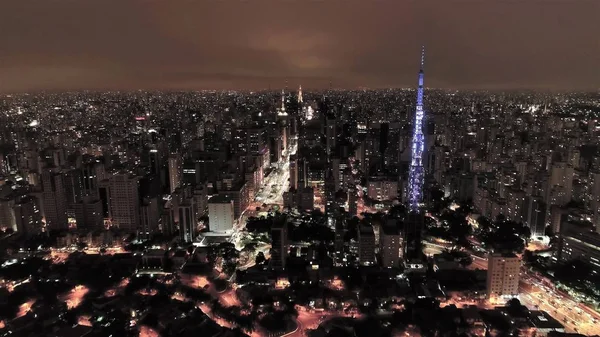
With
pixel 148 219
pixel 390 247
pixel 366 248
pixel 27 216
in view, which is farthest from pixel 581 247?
pixel 27 216

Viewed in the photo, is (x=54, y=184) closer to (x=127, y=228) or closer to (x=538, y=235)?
(x=127, y=228)

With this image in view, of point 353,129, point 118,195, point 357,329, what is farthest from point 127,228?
point 353,129

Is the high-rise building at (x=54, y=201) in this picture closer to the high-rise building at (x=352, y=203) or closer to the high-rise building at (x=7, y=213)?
the high-rise building at (x=7, y=213)

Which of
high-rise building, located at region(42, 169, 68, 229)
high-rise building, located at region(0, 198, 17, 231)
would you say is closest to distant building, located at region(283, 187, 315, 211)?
high-rise building, located at region(42, 169, 68, 229)

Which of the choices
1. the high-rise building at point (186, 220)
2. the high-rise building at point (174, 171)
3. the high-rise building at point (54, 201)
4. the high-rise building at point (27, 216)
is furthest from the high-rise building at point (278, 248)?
the high-rise building at point (27, 216)

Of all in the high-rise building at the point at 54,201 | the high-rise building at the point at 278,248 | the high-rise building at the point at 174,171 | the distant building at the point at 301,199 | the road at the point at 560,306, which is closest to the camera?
the road at the point at 560,306

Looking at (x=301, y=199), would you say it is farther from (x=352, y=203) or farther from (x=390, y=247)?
(x=390, y=247)
